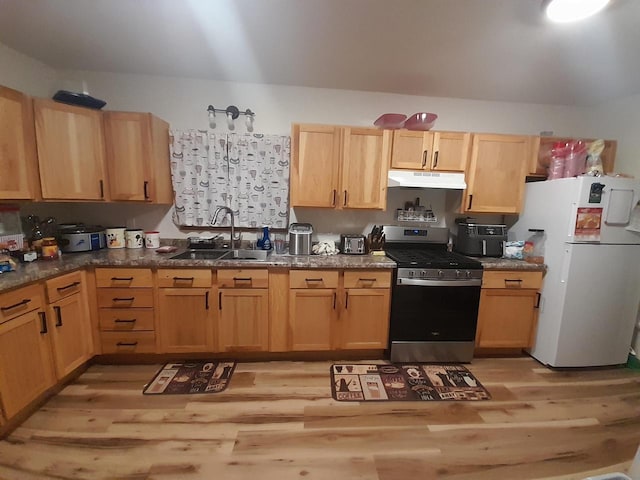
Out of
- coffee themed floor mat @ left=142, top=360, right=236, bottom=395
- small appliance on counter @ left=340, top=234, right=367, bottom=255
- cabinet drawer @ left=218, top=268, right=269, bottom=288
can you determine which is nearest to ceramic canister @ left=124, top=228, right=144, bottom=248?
cabinet drawer @ left=218, top=268, right=269, bottom=288

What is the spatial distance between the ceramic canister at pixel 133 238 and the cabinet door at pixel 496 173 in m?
3.12

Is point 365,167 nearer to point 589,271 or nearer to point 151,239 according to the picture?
point 589,271

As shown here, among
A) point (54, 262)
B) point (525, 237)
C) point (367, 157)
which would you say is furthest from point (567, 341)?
point (54, 262)

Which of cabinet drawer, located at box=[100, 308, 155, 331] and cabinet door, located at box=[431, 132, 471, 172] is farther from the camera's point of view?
cabinet door, located at box=[431, 132, 471, 172]

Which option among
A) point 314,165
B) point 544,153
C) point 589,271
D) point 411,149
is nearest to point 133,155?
point 314,165

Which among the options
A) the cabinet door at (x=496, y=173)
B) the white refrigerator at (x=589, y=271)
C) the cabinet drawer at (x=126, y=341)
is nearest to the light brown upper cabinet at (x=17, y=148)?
the cabinet drawer at (x=126, y=341)

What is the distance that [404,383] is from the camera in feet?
6.86

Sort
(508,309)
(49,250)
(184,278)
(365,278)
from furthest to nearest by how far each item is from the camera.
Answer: (508,309) < (365,278) < (184,278) < (49,250)

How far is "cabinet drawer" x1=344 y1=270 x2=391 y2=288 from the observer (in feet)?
7.35

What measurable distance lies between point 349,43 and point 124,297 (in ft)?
8.45

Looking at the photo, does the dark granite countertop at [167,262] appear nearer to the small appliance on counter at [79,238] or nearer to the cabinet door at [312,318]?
the small appliance on counter at [79,238]

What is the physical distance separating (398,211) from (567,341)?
1785mm

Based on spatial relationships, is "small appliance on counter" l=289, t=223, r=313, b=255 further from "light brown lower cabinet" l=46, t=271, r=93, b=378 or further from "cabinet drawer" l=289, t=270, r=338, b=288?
"light brown lower cabinet" l=46, t=271, r=93, b=378

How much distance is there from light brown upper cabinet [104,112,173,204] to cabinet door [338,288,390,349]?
1.97m
